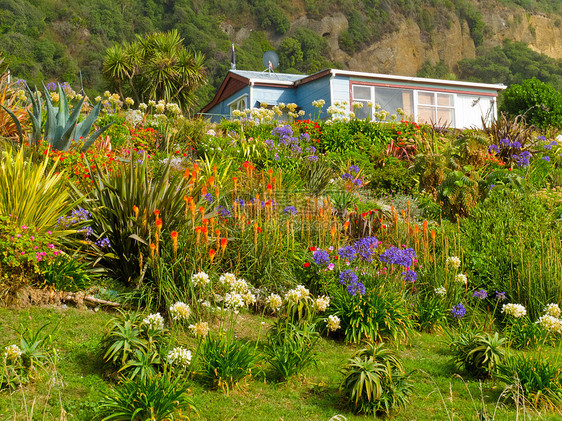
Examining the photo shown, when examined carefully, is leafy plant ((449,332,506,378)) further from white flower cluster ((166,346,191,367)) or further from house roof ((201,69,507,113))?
house roof ((201,69,507,113))

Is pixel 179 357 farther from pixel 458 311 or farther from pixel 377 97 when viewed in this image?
pixel 377 97

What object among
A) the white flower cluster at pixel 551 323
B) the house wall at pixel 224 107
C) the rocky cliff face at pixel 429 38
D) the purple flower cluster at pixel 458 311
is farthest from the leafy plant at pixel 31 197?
the rocky cliff face at pixel 429 38

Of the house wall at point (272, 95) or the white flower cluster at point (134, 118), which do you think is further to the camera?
the house wall at point (272, 95)

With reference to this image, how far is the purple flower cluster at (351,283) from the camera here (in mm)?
5305

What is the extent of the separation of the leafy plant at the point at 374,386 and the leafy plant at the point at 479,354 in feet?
2.57

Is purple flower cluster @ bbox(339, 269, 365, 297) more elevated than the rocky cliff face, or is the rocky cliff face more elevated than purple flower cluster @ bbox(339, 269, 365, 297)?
the rocky cliff face

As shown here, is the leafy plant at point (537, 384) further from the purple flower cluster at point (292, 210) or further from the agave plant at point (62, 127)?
the agave plant at point (62, 127)

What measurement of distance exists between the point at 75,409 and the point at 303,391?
5.43 ft

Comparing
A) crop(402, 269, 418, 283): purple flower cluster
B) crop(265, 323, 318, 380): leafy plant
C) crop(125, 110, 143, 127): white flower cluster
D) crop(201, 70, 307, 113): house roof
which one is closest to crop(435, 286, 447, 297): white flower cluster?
crop(402, 269, 418, 283): purple flower cluster

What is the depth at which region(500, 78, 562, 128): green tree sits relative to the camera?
2616 centimetres

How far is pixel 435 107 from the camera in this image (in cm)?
2253

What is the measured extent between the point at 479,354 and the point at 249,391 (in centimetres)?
192

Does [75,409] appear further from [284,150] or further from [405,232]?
[284,150]

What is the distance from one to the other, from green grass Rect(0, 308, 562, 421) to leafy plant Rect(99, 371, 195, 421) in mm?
161
